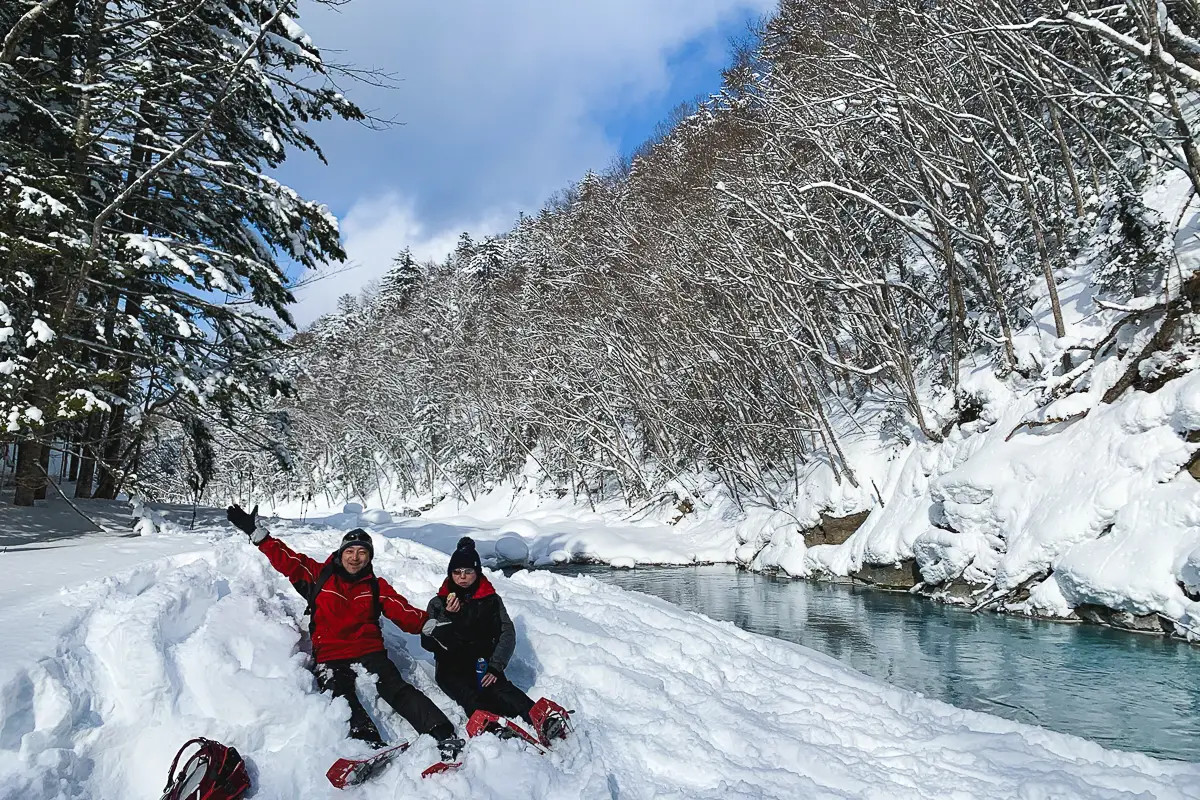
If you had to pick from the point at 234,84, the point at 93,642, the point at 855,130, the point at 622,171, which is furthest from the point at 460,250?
the point at 93,642

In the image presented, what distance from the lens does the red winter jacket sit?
4.36 meters

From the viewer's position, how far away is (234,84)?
344 inches

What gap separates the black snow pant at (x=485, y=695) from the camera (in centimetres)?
421

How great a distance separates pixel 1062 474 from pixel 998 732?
7443 mm

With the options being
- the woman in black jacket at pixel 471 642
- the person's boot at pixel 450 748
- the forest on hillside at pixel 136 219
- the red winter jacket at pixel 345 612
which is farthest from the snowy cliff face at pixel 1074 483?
the forest on hillside at pixel 136 219

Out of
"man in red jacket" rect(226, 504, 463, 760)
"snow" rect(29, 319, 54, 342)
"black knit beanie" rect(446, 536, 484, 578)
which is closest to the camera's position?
"man in red jacket" rect(226, 504, 463, 760)

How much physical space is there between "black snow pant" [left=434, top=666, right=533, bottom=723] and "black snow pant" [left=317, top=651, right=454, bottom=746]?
10.3 inches

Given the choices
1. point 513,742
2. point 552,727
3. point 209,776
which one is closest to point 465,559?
point 552,727

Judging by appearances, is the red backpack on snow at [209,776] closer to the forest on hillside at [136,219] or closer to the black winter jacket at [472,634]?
the black winter jacket at [472,634]

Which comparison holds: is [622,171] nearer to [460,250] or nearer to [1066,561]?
[1066,561]

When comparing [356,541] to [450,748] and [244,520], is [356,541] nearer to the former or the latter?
[244,520]

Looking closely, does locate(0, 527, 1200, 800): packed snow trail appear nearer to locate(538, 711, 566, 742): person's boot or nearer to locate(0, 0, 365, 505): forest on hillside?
locate(538, 711, 566, 742): person's boot

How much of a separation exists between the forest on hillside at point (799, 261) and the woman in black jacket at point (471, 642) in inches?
215

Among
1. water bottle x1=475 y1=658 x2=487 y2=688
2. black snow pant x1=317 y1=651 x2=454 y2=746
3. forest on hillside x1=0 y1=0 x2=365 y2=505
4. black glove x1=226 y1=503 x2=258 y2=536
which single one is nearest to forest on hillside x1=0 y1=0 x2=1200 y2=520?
forest on hillside x1=0 y1=0 x2=365 y2=505
